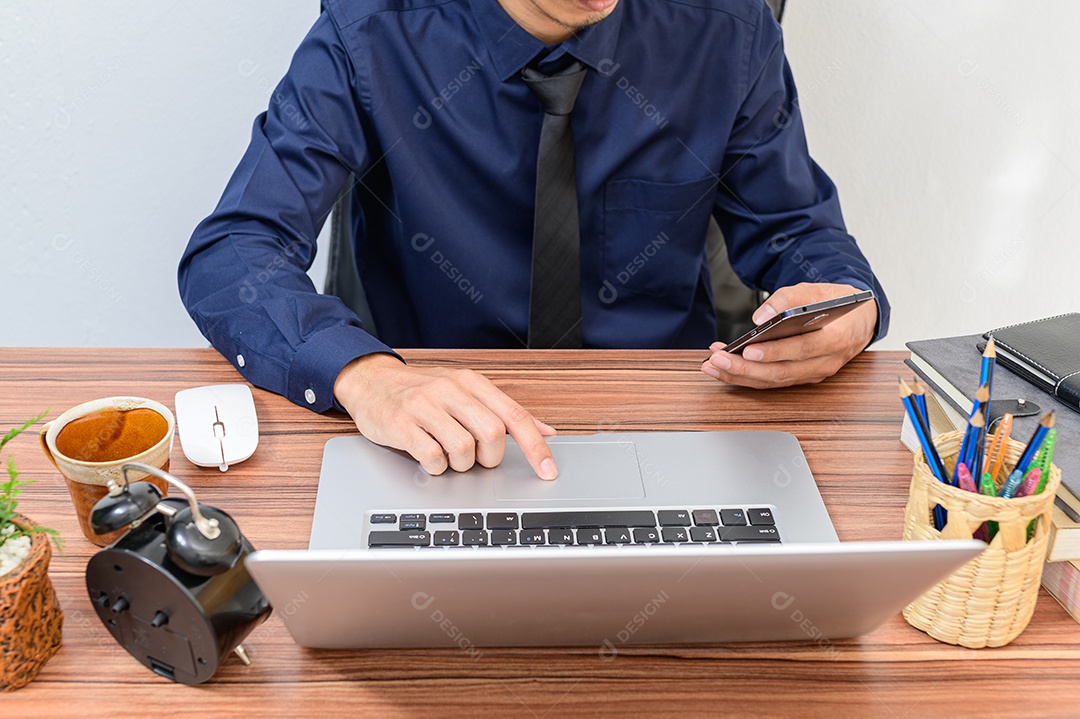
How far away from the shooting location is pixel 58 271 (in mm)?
1871

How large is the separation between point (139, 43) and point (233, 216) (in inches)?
27.9

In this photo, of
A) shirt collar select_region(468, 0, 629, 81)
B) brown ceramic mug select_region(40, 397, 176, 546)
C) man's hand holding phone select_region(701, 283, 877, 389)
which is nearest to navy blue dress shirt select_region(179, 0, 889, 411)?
shirt collar select_region(468, 0, 629, 81)

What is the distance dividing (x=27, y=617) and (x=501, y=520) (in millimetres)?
366

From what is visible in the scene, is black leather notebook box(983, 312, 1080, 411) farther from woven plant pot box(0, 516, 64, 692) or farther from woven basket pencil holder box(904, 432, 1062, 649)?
woven plant pot box(0, 516, 64, 692)

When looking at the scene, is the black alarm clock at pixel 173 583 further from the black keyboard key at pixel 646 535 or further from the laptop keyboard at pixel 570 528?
the black keyboard key at pixel 646 535

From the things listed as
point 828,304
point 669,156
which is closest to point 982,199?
point 669,156

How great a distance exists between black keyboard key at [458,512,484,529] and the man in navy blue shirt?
11.6 inches

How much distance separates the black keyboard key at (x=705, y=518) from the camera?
2.64 feet

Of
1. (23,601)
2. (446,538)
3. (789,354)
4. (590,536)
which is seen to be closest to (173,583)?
(23,601)

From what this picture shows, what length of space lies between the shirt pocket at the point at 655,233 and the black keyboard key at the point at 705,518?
2.22 feet

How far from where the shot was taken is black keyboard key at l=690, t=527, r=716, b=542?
2.59ft

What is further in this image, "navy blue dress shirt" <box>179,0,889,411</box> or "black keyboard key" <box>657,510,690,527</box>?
"navy blue dress shirt" <box>179,0,889,411</box>

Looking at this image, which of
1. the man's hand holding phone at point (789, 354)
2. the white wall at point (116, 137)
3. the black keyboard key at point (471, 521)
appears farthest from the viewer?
the white wall at point (116, 137)

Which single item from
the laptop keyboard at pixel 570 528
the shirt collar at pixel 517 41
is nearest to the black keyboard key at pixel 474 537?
the laptop keyboard at pixel 570 528
